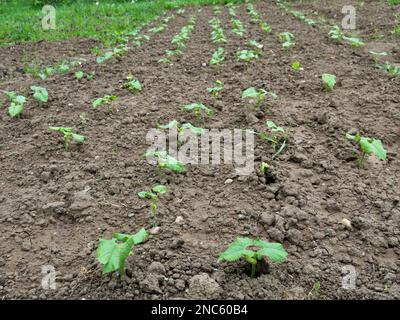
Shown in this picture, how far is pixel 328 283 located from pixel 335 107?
2.21m

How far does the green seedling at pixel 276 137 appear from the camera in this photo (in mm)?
3202

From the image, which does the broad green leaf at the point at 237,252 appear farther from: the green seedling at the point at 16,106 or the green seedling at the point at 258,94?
the green seedling at the point at 16,106

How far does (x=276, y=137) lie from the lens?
10.9ft

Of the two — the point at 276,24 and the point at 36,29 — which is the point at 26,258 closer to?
the point at 276,24

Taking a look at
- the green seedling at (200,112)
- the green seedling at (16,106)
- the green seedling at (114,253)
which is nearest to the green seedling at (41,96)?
the green seedling at (16,106)

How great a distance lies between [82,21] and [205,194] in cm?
805

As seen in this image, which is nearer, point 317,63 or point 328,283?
point 328,283

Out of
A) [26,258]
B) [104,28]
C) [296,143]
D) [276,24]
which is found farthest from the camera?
[104,28]

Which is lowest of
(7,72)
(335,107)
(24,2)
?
(24,2)

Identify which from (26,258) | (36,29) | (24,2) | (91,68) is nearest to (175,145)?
(26,258)

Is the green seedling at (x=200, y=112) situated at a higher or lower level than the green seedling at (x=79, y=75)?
higher

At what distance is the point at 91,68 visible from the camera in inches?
213

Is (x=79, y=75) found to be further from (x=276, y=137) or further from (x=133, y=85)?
(x=276, y=137)

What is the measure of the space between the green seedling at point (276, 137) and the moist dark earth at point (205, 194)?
0.06 metres
